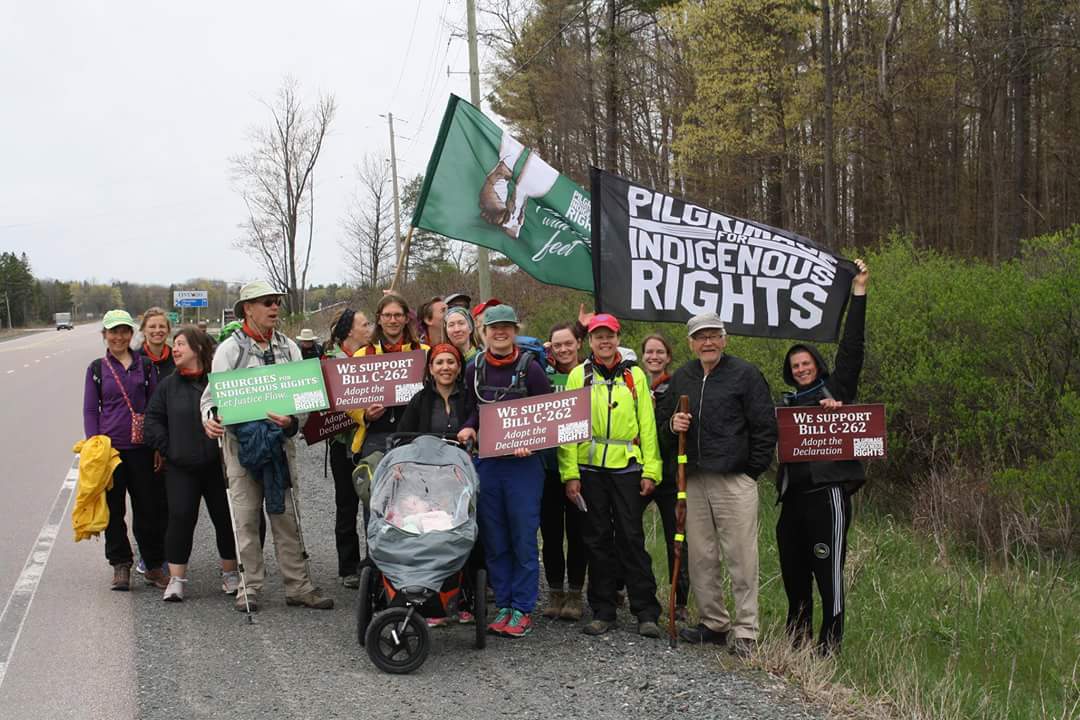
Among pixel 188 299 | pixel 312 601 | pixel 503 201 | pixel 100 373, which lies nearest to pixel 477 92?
pixel 503 201

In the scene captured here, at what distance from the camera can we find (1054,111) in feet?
94.6

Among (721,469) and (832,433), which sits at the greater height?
(832,433)

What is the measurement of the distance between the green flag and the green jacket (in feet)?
6.50

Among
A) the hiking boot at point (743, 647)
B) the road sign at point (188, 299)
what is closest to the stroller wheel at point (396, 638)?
the hiking boot at point (743, 647)

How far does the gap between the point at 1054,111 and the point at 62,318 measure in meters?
103

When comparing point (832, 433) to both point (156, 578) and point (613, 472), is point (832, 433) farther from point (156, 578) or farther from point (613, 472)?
Answer: point (156, 578)

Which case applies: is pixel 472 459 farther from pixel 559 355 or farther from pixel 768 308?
pixel 768 308

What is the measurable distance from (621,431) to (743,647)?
1.50 m

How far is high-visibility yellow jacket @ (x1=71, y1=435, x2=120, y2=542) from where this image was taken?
737cm

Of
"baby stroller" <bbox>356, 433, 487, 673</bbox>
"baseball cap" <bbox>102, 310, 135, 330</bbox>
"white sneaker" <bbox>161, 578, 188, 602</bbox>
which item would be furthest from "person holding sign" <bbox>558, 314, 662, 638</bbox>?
"baseball cap" <bbox>102, 310, 135, 330</bbox>

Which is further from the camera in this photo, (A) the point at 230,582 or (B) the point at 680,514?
(A) the point at 230,582

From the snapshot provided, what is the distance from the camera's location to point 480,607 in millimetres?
6070

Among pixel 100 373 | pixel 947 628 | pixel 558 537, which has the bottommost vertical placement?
pixel 947 628

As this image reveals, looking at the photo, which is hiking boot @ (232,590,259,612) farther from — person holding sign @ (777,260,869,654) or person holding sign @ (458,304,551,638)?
person holding sign @ (777,260,869,654)
